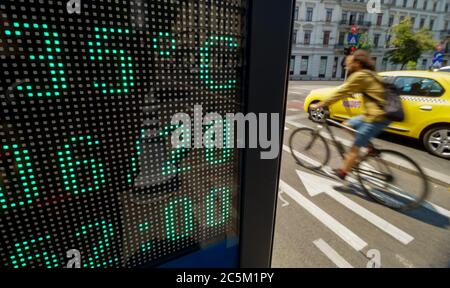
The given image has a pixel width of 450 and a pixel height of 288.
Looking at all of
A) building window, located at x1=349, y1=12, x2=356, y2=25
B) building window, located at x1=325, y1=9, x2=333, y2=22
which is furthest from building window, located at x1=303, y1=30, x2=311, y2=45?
building window, located at x1=349, y1=12, x2=356, y2=25

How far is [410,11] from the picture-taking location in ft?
115

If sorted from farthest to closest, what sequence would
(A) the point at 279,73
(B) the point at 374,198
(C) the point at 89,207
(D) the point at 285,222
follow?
(B) the point at 374,198, (D) the point at 285,222, (A) the point at 279,73, (C) the point at 89,207

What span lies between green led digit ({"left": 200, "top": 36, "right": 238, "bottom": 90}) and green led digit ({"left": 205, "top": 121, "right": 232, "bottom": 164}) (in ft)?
0.63

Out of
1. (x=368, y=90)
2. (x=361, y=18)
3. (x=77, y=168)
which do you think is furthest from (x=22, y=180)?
(x=361, y=18)

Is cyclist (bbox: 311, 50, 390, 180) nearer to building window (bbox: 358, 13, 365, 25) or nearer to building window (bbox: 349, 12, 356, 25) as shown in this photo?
building window (bbox: 349, 12, 356, 25)

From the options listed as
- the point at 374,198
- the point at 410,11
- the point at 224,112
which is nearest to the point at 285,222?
the point at 374,198

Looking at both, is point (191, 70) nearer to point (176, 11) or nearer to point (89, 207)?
point (176, 11)

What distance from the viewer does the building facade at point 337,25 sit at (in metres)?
32.8

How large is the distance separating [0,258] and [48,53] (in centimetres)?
81

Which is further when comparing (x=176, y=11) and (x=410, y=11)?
(x=410, y=11)

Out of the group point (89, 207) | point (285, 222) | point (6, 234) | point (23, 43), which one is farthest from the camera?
point (285, 222)

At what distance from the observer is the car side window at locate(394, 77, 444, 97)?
498 cm

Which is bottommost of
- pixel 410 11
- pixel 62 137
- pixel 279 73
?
pixel 62 137

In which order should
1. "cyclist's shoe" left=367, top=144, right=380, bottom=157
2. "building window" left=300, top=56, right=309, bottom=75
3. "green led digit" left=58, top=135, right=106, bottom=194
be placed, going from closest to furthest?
"green led digit" left=58, top=135, right=106, bottom=194 < "cyclist's shoe" left=367, top=144, right=380, bottom=157 < "building window" left=300, top=56, right=309, bottom=75
